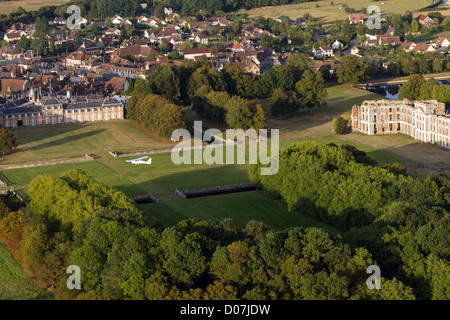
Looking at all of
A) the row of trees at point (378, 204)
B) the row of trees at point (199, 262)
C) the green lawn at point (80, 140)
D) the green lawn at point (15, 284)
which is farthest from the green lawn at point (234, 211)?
the green lawn at point (80, 140)

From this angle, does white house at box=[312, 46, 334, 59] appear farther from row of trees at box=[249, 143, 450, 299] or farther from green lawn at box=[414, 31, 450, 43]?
row of trees at box=[249, 143, 450, 299]

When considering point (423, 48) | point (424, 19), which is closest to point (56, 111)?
point (423, 48)

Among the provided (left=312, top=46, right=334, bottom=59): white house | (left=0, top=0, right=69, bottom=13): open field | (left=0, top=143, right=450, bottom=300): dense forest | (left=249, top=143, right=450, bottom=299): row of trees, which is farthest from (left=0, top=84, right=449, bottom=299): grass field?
(left=0, top=0, right=69, bottom=13): open field

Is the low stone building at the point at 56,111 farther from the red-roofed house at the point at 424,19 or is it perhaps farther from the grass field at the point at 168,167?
the red-roofed house at the point at 424,19

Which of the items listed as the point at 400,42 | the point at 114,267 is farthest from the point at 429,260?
the point at 400,42

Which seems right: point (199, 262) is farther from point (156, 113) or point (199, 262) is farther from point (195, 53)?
point (195, 53)

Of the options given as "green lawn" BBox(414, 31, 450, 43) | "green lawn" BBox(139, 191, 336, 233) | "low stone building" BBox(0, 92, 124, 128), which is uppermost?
"green lawn" BBox(414, 31, 450, 43)
